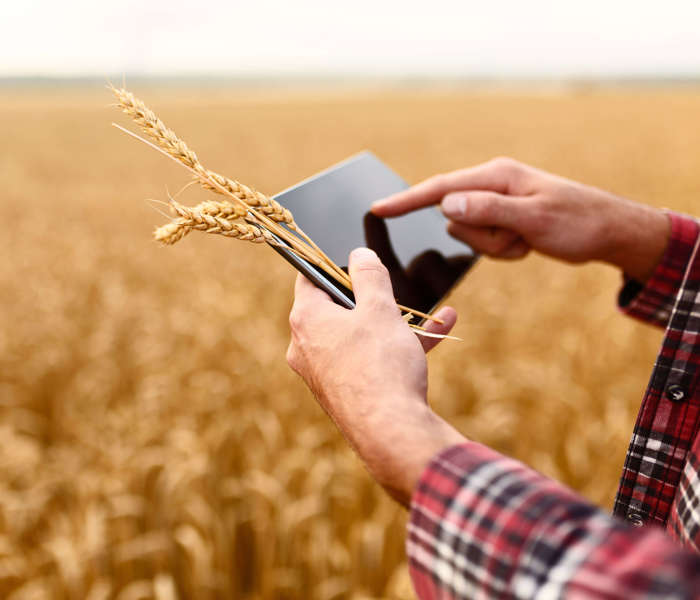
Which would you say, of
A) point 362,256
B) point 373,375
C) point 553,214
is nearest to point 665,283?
point 553,214

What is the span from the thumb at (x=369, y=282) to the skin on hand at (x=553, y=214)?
649 mm

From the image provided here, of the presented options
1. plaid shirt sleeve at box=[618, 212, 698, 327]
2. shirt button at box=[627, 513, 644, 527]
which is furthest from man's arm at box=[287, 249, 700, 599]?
plaid shirt sleeve at box=[618, 212, 698, 327]

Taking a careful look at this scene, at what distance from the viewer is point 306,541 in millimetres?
2166

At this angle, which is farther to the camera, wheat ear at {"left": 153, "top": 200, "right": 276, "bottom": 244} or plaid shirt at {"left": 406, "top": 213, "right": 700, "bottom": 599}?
wheat ear at {"left": 153, "top": 200, "right": 276, "bottom": 244}

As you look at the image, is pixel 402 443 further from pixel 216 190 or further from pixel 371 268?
pixel 216 190

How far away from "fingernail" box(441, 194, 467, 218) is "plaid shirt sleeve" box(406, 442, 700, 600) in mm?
984

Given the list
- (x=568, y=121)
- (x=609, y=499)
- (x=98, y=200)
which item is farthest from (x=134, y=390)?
(x=568, y=121)

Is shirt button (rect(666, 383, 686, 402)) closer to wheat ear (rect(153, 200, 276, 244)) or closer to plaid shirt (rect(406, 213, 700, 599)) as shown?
plaid shirt (rect(406, 213, 700, 599))

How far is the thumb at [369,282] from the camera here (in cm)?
87

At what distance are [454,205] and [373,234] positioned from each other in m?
0.39

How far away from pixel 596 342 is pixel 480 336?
66 cm

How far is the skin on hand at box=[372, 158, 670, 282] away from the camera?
5.24ft

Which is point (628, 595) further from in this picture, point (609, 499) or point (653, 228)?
point (609, 499)

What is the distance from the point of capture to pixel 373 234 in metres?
1.31
